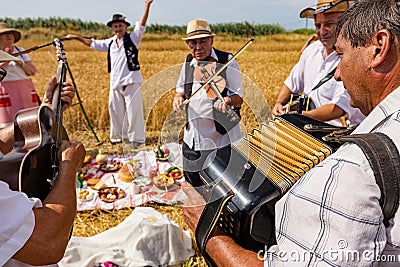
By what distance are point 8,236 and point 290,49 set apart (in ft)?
82.6

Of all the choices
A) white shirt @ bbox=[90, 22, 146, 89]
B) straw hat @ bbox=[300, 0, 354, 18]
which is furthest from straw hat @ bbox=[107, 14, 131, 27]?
straw hat @ bbox=[300, 0, 354, 18]

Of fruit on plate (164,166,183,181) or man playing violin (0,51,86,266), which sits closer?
man playing violin (0,51,86,266)

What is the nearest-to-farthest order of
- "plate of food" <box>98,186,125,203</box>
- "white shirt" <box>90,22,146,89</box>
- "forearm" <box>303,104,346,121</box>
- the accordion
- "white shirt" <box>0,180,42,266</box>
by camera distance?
"white shirt" <box>0,180,42,266</box> < the accordion < "forearm" <box>303,104,346,121</box> < "plate of food" <box>98,186,125,203</box> < "white shirt" <box>90,22,146,89</box>

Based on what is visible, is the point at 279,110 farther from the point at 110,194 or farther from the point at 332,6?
the point at 110,194

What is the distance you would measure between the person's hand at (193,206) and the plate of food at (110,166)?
12.5 feet

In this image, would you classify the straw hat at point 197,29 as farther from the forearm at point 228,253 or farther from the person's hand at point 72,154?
the forearm at point 228,253

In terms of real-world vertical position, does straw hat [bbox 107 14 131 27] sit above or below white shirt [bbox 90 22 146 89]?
above

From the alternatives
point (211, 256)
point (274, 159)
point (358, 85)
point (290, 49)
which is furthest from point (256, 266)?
point (290, 49)

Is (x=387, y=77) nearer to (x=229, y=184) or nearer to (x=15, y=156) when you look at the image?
(x=229, y=184)

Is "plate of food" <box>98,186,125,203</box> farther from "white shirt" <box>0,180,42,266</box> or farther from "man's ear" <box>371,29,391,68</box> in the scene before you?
"man's ear" <box>371,29,391,68</box>

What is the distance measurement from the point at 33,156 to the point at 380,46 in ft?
5.49

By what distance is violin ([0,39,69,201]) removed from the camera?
179cm

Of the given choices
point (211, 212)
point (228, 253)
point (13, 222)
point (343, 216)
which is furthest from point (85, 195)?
point (343, 216)

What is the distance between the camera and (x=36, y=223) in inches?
51.3
